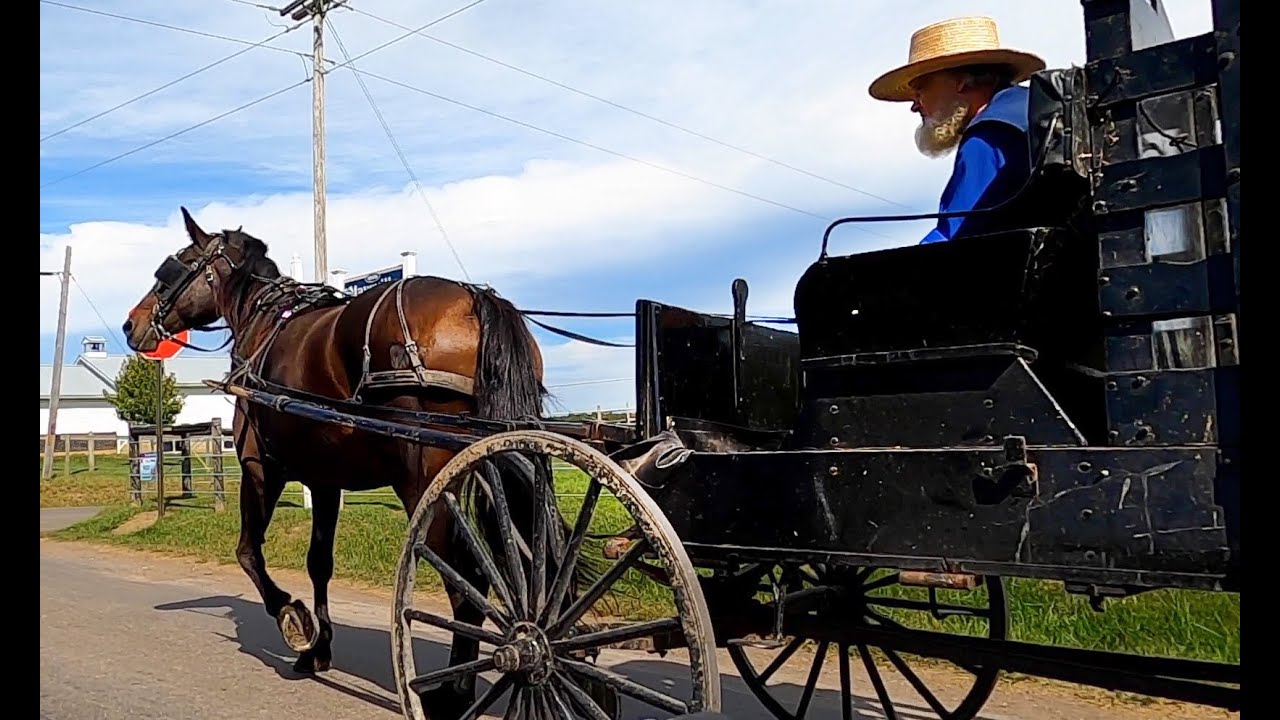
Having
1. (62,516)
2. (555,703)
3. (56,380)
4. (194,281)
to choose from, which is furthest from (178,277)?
(56,380)

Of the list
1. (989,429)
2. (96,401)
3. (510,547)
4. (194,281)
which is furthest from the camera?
(96,401)

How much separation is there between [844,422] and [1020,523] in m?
0.58

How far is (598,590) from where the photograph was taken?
10.2ft

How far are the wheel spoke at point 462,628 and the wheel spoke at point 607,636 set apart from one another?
0.85 feet

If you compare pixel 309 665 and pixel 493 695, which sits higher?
pixel 493 695

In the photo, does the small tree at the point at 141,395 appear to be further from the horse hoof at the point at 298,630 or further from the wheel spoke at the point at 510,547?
the wheel spoke at the point at 510,547

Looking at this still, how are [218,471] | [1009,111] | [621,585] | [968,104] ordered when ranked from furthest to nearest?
1. [218,471]
2. [621,585]
3. [968,104]
4. [1009,111]

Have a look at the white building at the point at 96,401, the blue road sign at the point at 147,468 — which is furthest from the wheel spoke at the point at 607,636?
the white building at the point at 96,401

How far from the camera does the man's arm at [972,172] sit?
2977mm

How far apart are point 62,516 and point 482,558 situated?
56.7 feet

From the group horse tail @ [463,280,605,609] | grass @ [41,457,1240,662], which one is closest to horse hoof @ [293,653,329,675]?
grass @ [41,457,1240,662]

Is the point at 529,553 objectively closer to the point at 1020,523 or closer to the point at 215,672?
the point at 1020,523

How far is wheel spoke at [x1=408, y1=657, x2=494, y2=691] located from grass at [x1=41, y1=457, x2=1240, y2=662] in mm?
1063

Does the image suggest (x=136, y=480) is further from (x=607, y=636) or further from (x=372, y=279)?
(x=607, y=636)
